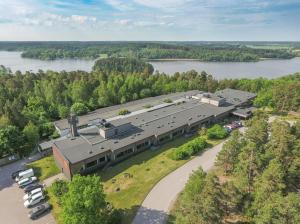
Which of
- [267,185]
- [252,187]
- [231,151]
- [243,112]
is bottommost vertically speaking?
[252,187]

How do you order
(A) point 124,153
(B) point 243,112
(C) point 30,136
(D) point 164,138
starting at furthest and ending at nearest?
(B) point 243,112 < (D) point 164,138 < (C) point 30,136 < (A) point 124,153

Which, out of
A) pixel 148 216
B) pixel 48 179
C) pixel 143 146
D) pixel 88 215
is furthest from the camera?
pixel 143 146

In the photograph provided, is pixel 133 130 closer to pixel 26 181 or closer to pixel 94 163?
pixel 94 163

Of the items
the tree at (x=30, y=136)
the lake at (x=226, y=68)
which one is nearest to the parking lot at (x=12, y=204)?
the tree at (x=30, y=136)

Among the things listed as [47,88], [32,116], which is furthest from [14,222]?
[47,88]

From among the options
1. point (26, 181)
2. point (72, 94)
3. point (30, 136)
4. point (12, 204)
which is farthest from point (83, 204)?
point (72, 94)

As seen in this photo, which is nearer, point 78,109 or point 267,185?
point 267,185

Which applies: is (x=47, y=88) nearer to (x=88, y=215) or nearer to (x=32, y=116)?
(x=32, y=116)
